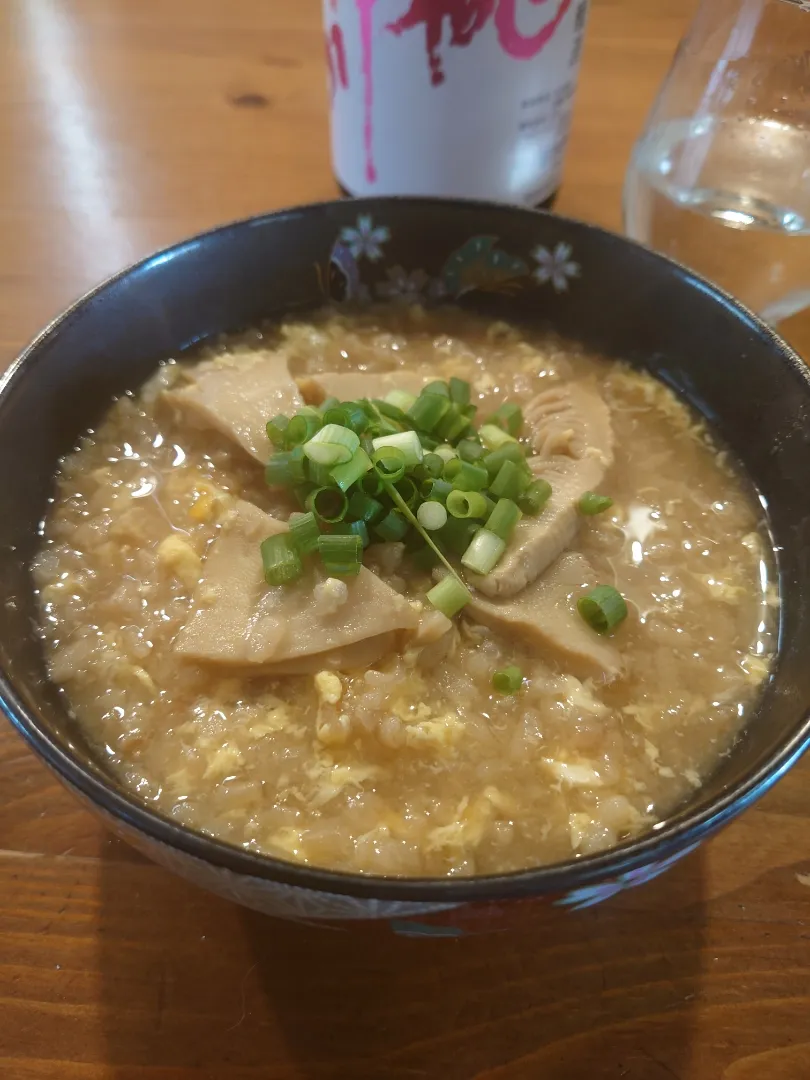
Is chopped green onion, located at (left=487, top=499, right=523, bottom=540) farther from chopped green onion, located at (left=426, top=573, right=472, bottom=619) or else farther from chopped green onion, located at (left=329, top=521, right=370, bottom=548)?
chopped green onion, located at (left=329, top=521, right=370, bottom=548)

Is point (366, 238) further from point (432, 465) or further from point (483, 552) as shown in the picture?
point (483, 552)

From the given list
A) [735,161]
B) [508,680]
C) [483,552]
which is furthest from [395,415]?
[735,161]

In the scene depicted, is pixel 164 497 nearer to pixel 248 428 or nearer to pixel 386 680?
pixel 248 428

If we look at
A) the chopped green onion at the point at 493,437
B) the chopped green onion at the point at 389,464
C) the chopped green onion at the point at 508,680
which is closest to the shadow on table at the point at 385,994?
the chopped green onion at the point at 508,680

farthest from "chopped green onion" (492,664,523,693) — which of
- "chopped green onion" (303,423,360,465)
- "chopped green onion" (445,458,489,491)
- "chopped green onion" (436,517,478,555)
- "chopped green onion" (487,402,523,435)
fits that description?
"chopped green onion" (487,402,523,435)

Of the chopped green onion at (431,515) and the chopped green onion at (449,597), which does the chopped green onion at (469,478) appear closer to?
the chopped green onion at (431,515)

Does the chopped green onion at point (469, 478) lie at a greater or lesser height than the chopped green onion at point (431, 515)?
greater
